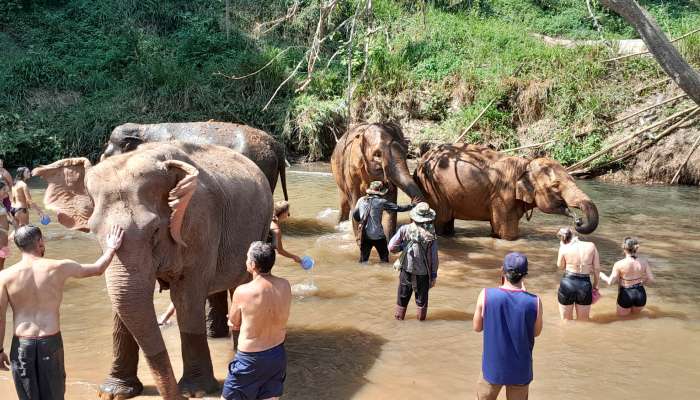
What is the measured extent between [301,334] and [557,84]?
47.4 feet

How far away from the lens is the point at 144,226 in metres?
4.98

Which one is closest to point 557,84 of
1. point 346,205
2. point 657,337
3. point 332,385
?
point 346,205

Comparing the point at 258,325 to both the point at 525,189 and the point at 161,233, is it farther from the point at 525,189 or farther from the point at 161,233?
the point at 525,189

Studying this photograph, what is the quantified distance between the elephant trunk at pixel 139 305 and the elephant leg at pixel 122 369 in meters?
0.65

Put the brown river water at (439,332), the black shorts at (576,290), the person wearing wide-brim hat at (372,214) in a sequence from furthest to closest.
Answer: the person wearing wide-brim hat at (372,214)
the black shorts at (576,290)
the brown river water at (439,332)

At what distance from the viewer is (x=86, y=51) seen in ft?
82.5

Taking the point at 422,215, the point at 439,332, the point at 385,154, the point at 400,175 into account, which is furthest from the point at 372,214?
the point at 439,332

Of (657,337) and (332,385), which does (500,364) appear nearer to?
(332,385)

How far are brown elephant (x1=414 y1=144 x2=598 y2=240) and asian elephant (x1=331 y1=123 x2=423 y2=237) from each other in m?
0.71

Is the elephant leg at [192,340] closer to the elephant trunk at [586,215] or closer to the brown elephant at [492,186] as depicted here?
the elephant trunk at [586,215]

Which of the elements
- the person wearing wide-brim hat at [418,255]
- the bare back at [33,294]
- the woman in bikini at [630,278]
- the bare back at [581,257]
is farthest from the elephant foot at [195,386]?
the woman in bikini at [630,278]

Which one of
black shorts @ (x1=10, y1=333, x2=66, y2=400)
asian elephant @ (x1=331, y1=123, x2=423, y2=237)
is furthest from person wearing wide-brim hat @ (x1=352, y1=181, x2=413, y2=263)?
black shorts @ (x1=10, y1=333, x2=66, y2=400)

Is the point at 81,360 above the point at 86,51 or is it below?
below

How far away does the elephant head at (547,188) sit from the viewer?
11203 mm
